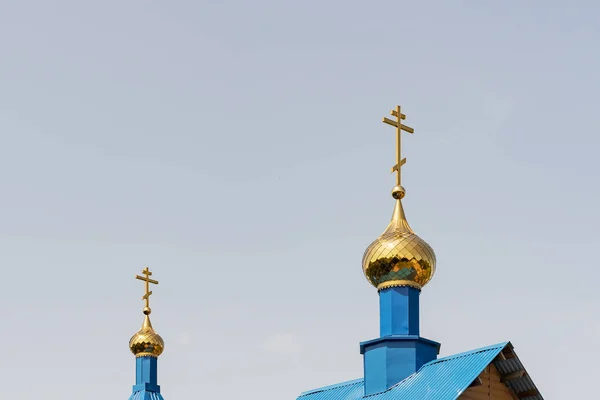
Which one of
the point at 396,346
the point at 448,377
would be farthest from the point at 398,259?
the point at 448,377

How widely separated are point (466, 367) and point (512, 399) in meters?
1.70

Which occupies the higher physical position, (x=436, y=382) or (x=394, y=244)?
(x=394, y=244)

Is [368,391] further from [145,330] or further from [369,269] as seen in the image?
[145,330]

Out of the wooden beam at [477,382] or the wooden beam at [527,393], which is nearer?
the wooden beam at [477,382]

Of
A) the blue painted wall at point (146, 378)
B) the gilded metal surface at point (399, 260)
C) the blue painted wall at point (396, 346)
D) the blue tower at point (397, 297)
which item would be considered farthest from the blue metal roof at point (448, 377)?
the blue painted wall at point (146, 378)

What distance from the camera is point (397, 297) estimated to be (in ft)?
77.3

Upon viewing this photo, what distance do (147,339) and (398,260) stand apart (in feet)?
51.3

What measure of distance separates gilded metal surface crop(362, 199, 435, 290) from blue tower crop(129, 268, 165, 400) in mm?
14839

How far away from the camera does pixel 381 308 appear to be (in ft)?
77.6

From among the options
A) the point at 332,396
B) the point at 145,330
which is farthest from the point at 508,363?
the point at 145,330

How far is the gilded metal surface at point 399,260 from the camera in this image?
23.7 metres

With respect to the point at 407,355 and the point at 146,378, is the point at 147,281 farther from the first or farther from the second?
the point at 407,355

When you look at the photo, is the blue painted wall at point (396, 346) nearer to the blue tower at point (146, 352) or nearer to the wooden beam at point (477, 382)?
the wooden beam at point (477, 382)

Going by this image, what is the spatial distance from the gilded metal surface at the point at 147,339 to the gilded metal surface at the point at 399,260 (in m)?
14.8
